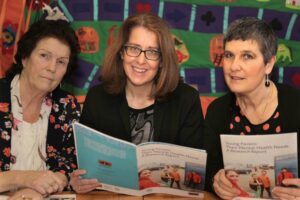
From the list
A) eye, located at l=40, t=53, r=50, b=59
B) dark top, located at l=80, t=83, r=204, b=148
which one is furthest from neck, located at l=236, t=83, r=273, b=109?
eye, located at l=40, t=53, r=50, b=59

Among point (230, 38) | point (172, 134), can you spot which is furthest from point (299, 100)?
point (172, 134)

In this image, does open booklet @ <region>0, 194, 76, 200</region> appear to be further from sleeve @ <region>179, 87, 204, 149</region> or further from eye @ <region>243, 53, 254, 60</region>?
eye @ <region>243, 53, 254, 60</region>

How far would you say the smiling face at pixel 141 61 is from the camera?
70.8 inches

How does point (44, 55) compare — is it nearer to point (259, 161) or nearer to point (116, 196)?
point (116, 196)

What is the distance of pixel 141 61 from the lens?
178 centimetres

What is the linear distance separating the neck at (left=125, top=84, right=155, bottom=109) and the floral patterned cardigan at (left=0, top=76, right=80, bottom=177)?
0.30 meters

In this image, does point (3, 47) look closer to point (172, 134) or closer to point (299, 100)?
point (172, 134)

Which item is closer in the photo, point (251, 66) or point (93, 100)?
point (251, 66)

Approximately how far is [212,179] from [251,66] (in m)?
0.50

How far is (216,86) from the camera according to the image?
112 inches

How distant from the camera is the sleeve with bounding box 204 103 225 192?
1.78 m

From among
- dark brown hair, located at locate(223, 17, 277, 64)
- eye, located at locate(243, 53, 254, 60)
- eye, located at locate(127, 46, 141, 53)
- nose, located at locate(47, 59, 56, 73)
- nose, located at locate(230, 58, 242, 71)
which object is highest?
dark brown hair, located at locate(223, 17, 277, 64)

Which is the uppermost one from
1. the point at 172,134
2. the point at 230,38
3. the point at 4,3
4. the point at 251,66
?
the point at 4,3

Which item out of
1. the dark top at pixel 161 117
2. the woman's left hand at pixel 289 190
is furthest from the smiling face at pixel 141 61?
the woman's left hand at pixel 289 190
